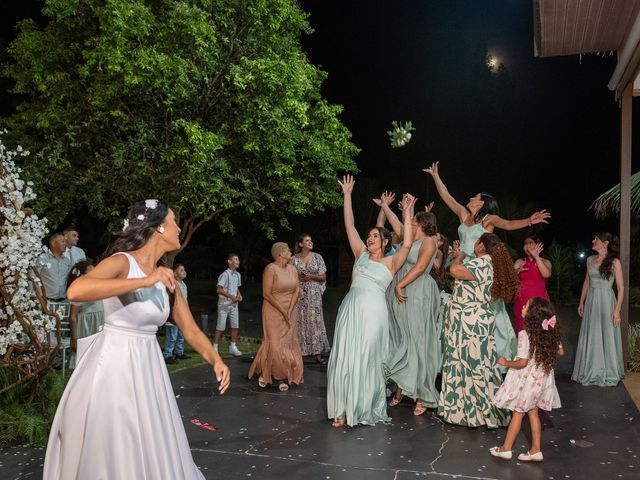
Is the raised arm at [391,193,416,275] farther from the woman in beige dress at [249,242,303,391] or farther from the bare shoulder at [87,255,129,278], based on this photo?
the bare shoulder at [87,255,129,278]

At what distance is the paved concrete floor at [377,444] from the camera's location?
544 cm

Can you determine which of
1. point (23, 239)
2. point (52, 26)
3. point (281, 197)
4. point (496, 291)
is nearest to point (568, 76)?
point (281, 197)

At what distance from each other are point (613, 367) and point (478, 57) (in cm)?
3125

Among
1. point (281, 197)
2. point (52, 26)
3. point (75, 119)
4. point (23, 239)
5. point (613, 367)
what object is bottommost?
point (613, 367)

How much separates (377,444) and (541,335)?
173 centimetres

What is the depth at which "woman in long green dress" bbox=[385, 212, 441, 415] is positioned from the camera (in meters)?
7.32

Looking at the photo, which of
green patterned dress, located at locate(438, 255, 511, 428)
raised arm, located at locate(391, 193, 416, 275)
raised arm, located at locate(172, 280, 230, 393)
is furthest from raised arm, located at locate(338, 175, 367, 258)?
raised arm, located at locate(172, 280, 230, 393)

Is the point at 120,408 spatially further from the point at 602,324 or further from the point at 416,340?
the point at 602,324

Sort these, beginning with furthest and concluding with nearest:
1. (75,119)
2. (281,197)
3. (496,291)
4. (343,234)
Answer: (343,234) → (281,197) → (75,119) → (496,291)

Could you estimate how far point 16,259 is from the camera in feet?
19.7

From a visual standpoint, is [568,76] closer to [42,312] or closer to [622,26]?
[622,26]

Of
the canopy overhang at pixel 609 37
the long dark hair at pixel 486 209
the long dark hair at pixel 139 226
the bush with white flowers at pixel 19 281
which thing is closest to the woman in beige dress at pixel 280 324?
the long dark hair at pixel 486 209

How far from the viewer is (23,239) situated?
6031 mm

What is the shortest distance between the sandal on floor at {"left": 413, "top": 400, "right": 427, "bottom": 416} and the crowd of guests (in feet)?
0.14
